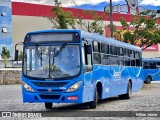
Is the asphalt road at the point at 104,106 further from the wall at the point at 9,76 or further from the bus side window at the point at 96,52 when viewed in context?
the wall at the point at 9,76

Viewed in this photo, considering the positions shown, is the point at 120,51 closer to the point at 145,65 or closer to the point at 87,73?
the point at 87,73

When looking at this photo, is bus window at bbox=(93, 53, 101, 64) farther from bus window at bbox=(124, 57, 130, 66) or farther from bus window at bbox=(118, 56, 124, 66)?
bus window at bbox=(124, 57, 130, 66)

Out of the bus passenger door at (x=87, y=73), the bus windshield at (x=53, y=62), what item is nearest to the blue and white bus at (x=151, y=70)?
the bus passenger door at (x=87, y=73)

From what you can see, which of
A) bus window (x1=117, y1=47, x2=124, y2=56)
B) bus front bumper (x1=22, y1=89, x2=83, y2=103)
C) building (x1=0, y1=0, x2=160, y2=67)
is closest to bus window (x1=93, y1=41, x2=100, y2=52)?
bus front bumper (x1=22, y1=89, x2=83, y2=103)

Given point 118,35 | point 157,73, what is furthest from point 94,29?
point 157,73

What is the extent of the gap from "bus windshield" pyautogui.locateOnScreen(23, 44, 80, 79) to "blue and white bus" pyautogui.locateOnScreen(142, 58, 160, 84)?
2680 centimetres

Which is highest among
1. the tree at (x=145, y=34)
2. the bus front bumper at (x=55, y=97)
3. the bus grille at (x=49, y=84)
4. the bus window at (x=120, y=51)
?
the tree at (x=145, y=34)

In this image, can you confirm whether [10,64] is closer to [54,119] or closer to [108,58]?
[108,58]

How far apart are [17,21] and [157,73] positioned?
1501 inches

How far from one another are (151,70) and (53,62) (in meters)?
27.5

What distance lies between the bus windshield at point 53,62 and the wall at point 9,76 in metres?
28.5

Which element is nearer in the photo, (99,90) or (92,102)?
(92,102)

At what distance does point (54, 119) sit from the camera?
1188cm

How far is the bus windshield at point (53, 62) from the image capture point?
13.8 m
